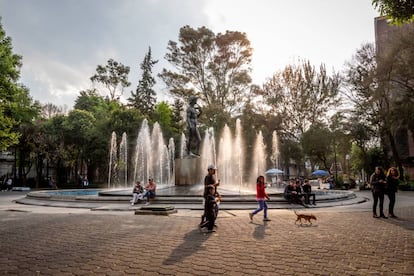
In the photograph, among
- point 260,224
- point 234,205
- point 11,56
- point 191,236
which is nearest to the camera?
point 191,236

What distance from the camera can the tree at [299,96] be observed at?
124 feet

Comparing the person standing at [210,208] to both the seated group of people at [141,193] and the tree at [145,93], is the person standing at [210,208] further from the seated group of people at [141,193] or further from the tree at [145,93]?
the tree at [145,93]

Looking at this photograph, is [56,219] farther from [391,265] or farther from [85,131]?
[85,131]

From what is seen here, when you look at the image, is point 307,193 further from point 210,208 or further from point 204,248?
point 204,248

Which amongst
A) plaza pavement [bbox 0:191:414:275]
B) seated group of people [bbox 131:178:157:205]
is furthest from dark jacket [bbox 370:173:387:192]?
seated group of people [bbox 131:178:157:205]

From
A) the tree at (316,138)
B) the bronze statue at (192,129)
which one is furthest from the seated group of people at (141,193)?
the tree at (316,138)

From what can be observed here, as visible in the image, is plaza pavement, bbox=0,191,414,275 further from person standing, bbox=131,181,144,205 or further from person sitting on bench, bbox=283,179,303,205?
person sitting on bench, bbox=283,179,303,205

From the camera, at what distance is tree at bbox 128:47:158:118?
5262cm

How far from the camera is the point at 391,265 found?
16.6ft

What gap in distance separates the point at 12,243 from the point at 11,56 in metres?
A: 23.0

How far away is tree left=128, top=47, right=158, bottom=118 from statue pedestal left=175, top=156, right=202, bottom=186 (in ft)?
108

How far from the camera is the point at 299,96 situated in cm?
3872

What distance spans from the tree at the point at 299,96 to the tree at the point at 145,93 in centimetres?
2180

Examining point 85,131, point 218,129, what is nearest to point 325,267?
A: point 218,129
